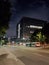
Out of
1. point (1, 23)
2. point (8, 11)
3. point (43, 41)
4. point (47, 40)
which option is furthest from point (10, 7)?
point (43, 41)

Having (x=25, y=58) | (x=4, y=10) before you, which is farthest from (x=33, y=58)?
(x=4, y=10)

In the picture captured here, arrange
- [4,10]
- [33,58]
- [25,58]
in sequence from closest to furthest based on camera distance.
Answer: [4,10], [33,58], [25,58]

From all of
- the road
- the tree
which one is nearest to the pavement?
the road

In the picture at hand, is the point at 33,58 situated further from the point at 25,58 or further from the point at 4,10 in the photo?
the point at 4,10

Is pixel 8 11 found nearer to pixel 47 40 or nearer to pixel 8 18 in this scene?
pixel 8 18

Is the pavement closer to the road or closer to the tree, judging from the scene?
the road

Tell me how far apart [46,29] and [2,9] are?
7168 centimetres

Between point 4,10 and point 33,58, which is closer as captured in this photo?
point 4,10

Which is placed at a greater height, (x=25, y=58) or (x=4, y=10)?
(x=4, y=10)

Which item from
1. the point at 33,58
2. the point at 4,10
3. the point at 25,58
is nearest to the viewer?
the point at 4,10

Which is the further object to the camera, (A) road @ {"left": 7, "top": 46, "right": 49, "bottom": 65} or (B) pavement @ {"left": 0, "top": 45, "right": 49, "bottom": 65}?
(A) road @ {"left": 7, "top": 46, "right": 49, "bottom": 65}

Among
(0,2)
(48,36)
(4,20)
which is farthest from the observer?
(48,36)

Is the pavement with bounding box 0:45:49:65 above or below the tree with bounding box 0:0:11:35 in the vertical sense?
below

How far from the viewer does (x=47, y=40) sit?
96.5 m
